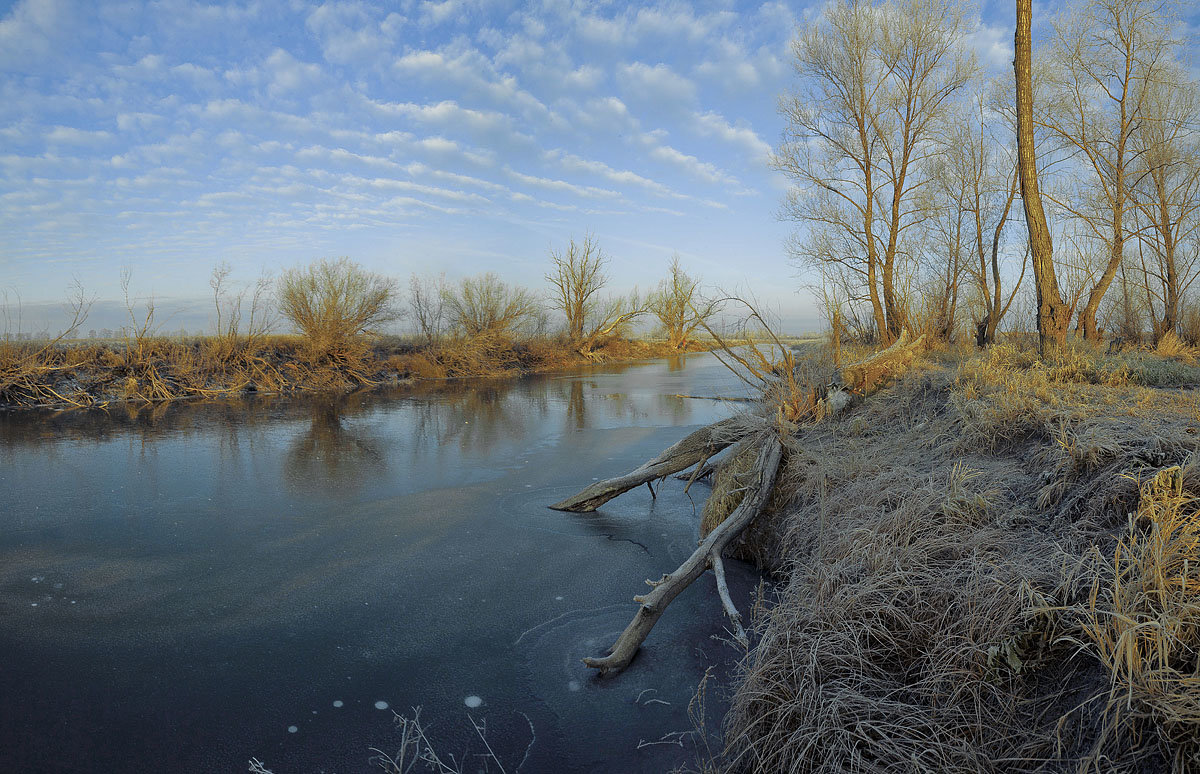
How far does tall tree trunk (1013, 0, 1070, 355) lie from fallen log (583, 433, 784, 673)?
21.4 feet

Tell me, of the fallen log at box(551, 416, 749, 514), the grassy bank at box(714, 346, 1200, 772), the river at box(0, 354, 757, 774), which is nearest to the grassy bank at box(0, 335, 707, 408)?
the fallen log at box(551, 416, 749, 514)

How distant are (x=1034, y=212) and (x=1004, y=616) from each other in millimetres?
9446

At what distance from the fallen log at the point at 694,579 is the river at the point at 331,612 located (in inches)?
5.9

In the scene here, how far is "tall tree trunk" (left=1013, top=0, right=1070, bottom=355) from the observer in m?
9.45

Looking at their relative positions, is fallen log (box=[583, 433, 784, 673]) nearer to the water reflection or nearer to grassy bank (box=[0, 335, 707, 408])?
the water reflection

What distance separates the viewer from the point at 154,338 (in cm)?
1639

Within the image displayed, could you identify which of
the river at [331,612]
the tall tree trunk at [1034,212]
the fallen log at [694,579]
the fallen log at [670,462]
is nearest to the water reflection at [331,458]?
the river at [331,612]

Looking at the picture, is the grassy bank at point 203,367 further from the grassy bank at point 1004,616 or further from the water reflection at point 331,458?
the grassy bank at point 1004,616

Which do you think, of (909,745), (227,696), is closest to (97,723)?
(227,696)

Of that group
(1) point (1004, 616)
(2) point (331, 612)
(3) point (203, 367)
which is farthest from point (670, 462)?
(3) point (203, 367)

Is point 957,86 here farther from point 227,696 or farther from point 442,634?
point 227,696

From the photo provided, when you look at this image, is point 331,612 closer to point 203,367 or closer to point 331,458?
point 331,458

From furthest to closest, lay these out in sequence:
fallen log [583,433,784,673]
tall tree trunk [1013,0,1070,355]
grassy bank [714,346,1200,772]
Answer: tall tree trunk [1013,0,1070,355] → fallen log [583,433,784,673] → grassy bank [714,346,1200,772]

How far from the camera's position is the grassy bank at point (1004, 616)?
2.15 meters
